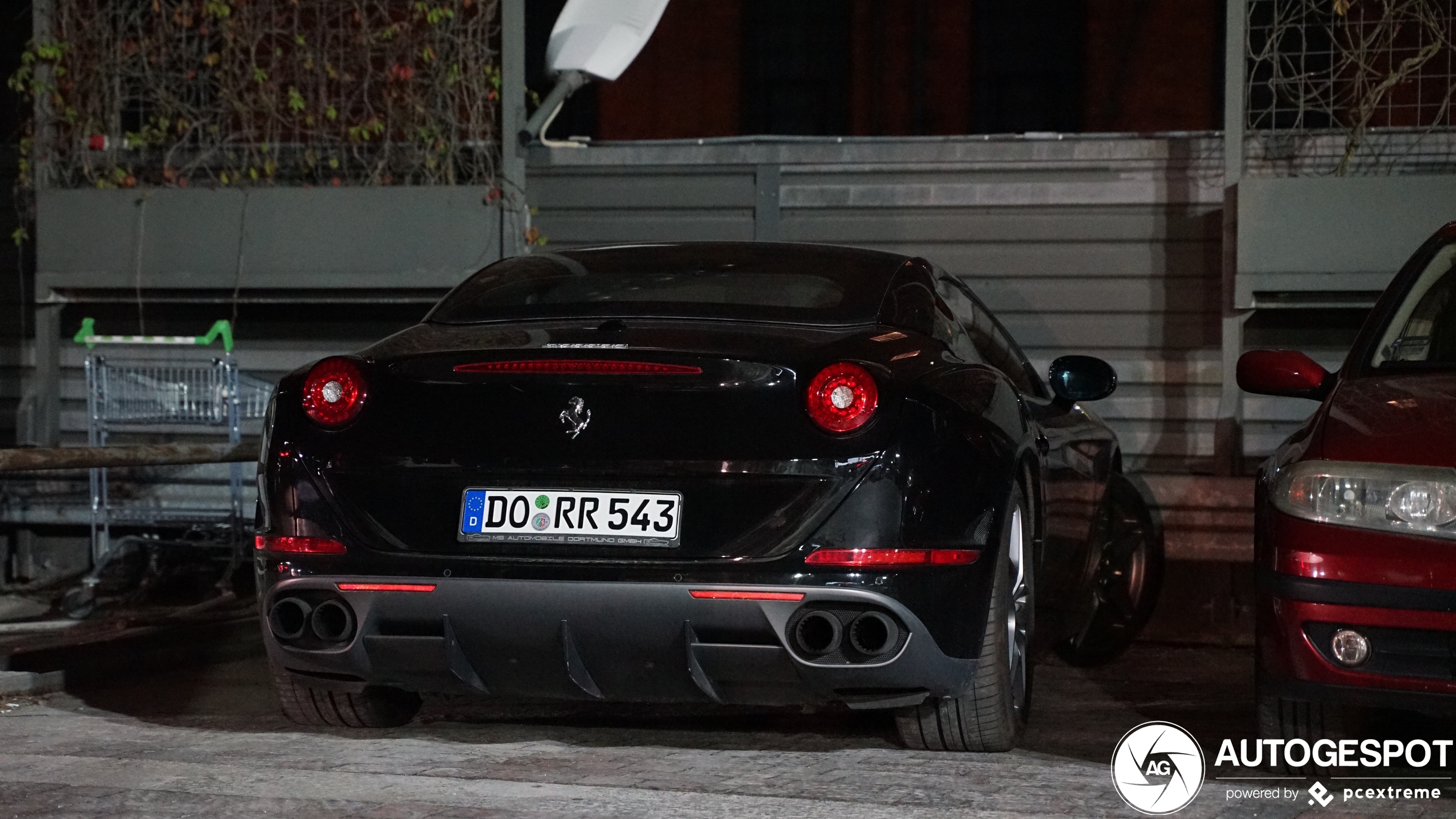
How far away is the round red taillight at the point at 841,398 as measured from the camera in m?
4.25

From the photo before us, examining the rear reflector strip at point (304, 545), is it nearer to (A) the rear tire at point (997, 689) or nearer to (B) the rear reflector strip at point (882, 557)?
(B) the rear reflector strip at point (882, 557)

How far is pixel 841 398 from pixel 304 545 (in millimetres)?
1391

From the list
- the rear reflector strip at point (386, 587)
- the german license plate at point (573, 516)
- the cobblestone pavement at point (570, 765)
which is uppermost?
the german license plate at point (573, 516)

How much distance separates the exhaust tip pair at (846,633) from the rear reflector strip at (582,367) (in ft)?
2.18

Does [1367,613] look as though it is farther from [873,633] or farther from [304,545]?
[304,545]

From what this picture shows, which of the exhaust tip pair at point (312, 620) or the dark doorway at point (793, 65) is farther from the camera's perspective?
the dark doorway at point (793, 65)

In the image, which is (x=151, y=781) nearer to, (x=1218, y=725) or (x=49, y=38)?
(x=1218, y=725)

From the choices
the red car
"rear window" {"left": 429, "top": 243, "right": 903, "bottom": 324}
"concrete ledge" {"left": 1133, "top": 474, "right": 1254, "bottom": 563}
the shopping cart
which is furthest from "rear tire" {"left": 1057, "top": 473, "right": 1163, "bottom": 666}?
the shopping cart

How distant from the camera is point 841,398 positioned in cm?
426

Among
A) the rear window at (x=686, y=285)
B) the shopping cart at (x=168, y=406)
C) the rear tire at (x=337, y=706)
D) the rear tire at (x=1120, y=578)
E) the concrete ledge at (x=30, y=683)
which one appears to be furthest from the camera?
the shopping cart at (x=168, y=406)

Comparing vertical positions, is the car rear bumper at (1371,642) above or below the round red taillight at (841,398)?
below

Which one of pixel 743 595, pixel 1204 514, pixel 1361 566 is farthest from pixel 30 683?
pixel 1204 514

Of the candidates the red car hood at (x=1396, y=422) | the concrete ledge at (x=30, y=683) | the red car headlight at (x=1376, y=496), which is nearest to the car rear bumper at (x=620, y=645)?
the red car headlight at (x=1376, y=496)

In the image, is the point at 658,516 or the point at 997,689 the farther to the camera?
the point at 997,689
